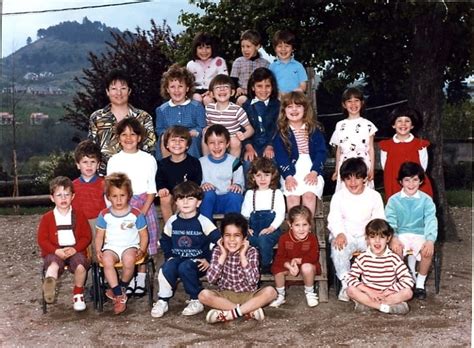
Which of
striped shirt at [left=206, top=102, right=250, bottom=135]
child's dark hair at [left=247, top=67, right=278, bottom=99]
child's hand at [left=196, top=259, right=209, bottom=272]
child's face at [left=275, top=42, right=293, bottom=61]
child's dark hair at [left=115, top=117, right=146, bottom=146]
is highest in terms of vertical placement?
child's face at [left=275, top=42, right=293, bottom=61]

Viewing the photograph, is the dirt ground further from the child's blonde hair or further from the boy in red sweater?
the child's blonde hair

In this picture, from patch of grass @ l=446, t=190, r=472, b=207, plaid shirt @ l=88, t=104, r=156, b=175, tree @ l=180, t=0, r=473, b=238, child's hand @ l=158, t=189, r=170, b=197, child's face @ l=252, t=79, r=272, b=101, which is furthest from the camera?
patch of grass @ l=446, t=190, r=472, b=207

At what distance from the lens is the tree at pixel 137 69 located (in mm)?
13680

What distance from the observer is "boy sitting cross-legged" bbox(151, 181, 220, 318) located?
5.27m

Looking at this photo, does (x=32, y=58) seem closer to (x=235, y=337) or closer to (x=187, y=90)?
(x=187, y=90)

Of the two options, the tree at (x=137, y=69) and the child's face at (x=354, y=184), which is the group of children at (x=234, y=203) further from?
the tree at (x=137, y=69)

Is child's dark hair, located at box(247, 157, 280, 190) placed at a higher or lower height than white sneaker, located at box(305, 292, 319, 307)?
higher

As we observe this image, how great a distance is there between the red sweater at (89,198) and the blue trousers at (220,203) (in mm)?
876

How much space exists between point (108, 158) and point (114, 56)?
9.25 m

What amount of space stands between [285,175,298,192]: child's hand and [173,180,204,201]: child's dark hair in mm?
860

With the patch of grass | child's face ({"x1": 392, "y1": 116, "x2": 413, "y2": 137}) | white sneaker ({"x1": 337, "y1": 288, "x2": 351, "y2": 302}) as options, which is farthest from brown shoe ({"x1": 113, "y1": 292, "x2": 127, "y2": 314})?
the patch of grass

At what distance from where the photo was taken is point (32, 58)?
23.9 meters

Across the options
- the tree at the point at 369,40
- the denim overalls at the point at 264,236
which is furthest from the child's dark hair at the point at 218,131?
the tree at the point at 369,40

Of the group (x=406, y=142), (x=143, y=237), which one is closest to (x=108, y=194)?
(x=143, y=237)
